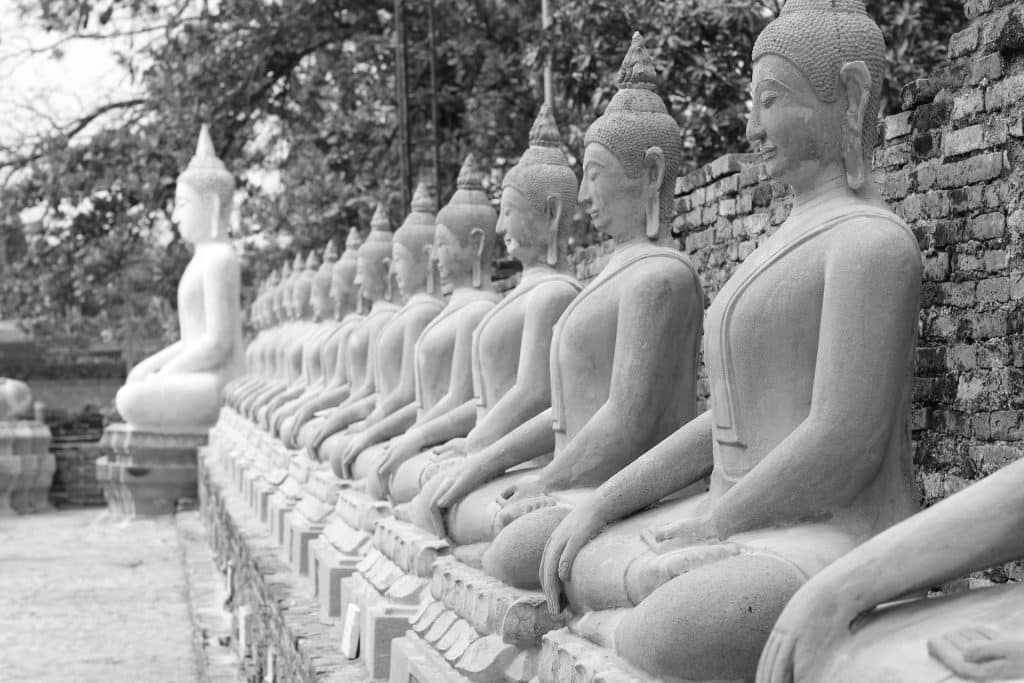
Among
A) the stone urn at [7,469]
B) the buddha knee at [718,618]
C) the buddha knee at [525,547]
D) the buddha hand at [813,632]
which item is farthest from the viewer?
the stone urn at [7,469]

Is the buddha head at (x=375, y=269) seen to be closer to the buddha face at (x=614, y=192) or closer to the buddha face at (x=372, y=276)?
the buddha face at (x=372, y=276)

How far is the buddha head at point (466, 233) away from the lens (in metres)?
6.37

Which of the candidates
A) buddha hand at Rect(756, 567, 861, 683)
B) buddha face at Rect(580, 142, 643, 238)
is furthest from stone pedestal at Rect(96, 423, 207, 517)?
buddha hand at Rect(756, 567, 861, 683)

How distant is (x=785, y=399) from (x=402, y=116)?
8.48 m

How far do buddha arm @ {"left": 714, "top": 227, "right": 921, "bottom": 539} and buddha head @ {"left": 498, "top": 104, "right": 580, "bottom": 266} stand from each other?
7.34ft

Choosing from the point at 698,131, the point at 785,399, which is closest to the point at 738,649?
the point at 785,399

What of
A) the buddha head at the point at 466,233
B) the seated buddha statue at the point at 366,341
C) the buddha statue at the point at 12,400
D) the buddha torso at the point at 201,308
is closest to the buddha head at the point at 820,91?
the buddha head at the point at 466,233

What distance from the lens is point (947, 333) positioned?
14.6 feet

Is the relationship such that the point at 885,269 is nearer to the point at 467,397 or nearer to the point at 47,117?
the point at 467,397

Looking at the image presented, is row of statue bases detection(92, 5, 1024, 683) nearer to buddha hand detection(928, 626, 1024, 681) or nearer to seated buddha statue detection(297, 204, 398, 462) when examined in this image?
buddha hand detection(928, 626, 1024, 681)

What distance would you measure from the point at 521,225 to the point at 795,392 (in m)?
2.23

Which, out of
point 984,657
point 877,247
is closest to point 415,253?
point 877,247

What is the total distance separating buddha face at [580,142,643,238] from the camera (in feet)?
13.9

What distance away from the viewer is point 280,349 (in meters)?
13.3
